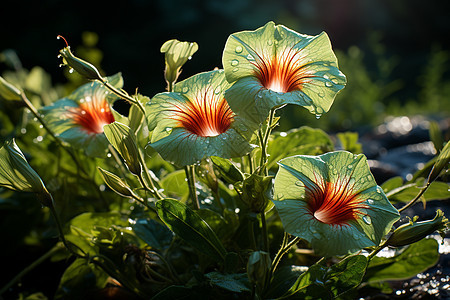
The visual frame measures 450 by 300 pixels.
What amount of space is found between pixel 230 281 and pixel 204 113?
275 mm

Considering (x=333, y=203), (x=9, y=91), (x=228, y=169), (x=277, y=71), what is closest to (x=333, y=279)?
(x=333, y=203)

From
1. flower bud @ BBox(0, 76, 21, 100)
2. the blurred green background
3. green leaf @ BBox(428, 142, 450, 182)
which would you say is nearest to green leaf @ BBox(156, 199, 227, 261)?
green leaf @ BBox(428, 142, 450, 182)

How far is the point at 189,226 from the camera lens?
2.48 feet

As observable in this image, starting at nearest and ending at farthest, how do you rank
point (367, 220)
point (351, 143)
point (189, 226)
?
point (367, 220), point (189, 226), point (351, 143)

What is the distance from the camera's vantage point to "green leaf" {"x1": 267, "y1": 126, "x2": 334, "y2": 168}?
992 millimetres

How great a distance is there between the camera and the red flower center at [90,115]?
949 mm

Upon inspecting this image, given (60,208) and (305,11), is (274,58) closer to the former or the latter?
(60,208)

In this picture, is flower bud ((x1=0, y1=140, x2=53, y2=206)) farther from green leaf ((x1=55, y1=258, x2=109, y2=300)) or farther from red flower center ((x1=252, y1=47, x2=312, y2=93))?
red flower center ((x1=252, y1=47, x2=312, y2=93))

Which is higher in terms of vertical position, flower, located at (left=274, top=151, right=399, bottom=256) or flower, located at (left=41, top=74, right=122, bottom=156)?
flower, located at (left=41, top=74, right=122, bottom=156)

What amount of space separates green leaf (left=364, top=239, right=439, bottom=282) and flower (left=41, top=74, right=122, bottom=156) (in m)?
0.60

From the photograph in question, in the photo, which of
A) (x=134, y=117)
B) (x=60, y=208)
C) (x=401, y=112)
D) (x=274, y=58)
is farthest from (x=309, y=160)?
(x=401, y=112)

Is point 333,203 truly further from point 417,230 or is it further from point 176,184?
point 176,184

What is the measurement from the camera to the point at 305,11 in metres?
5.32

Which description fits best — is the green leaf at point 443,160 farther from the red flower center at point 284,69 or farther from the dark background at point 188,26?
the dark background at point 188,26
